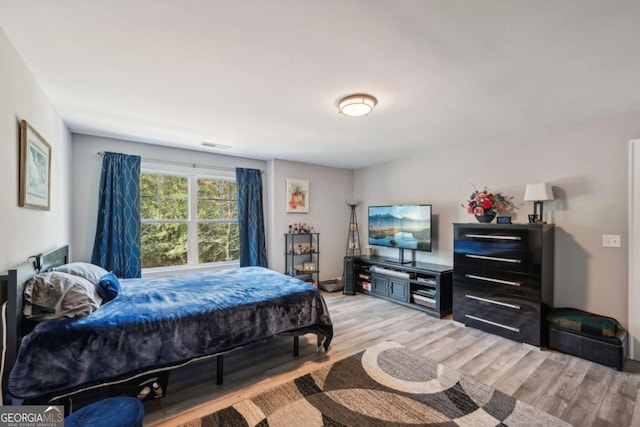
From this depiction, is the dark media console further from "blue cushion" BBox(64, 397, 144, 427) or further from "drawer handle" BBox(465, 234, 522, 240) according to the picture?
"blue cushion" BBox(64, 397, 144, 427)

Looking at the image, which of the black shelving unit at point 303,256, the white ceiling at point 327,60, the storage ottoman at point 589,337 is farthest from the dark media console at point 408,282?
the white ceiling at point 327,60

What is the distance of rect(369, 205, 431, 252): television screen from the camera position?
4.23 metres

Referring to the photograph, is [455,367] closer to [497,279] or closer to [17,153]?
[497,279]

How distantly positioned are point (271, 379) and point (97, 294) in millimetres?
1523

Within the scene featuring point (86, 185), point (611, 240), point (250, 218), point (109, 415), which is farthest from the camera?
point (250, 218)

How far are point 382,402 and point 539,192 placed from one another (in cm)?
273

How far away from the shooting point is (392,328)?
11.1ft

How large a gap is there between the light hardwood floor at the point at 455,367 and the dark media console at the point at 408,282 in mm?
418

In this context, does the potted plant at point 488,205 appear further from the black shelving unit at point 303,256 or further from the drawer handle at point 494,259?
the black shelving unit at point 303,256

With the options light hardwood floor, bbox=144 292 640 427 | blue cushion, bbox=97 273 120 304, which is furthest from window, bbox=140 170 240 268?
light hardwood floor, bbox=144 292 640 427

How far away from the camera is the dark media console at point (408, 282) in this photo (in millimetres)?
3801

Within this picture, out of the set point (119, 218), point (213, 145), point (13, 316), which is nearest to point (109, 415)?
point (13, 316)

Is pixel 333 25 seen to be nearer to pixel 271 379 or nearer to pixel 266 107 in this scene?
pixel 266 107

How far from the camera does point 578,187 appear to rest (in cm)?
302
